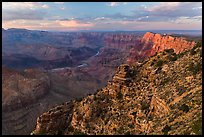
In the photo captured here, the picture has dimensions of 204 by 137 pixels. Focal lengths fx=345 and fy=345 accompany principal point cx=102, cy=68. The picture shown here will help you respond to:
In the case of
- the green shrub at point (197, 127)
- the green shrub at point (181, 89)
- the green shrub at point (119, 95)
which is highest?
the green shrub at point (181, 89)

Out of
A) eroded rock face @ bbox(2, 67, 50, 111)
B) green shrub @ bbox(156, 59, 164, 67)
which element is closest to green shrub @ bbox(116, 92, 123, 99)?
green shrub @ bbox(156, 59, 164, 67)

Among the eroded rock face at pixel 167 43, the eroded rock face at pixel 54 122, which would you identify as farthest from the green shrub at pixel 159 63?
the eroded rock face at pixel 167 43

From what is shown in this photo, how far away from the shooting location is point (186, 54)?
31703 millimetres

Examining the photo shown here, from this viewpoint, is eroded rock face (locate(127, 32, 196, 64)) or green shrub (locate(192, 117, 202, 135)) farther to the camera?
eroded rock face (locate(127, 32, 196, 64))

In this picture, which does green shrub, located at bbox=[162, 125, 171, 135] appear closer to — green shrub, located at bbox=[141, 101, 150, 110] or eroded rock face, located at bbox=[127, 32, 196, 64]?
green shrub, located at bbox=[141, 101, 150, 110]

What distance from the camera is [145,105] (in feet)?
87.1

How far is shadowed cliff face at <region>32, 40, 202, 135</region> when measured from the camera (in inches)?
869

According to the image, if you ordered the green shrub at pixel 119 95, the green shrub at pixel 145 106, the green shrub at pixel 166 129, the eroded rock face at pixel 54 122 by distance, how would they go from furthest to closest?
the eroded rock face at pixel 54 122, the green shrub at pixel 119 95, the green shrub at pixel 145 106, the green shrub at pixel 166 129

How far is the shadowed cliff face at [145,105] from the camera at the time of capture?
22.1 metres

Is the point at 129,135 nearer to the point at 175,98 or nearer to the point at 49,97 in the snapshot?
the point at 175,98

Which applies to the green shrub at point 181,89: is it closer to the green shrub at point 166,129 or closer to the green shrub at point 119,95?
the green shrub at point 166,129

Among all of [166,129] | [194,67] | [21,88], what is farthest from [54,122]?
[21,88]

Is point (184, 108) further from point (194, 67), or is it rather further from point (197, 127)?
point (194, 67)

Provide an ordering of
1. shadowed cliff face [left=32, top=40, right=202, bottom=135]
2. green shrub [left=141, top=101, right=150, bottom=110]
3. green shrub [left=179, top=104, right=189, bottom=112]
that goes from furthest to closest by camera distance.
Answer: green shrub [left=141, top=101, right=150, bottom=110], shadowed cliff face [left=32, top=40, right=202, bottom=135], green shrub [left=179, top=104, right=189, bottom=112]
